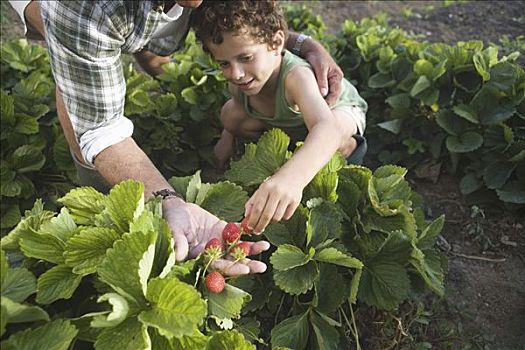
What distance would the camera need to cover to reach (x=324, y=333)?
217 centimetres

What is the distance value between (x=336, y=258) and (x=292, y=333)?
0.33 m

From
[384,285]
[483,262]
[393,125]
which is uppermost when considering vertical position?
[384,285]

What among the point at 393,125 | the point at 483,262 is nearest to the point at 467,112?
the point at 393,125

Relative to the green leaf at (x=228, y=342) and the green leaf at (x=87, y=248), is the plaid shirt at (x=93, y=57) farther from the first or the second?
the green leaf at (x=228, y=342)

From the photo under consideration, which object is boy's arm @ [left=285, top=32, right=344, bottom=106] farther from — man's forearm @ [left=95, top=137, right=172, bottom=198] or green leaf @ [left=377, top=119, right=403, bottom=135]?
man's forearm @ [left=95, top=137, right=172, bottom=198]

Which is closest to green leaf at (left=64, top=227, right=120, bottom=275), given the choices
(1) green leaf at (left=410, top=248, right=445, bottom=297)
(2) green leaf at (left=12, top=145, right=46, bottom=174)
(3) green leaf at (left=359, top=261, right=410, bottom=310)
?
(3) green leaf at (left=359, top=261, right=410, bottom=310)

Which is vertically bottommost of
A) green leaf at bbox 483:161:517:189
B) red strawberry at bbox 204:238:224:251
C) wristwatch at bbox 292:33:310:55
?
green leaf at bbox 483:161:517:189

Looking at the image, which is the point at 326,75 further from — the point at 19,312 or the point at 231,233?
the point at 19,312

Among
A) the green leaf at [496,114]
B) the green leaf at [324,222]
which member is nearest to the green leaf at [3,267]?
the green leaf at [324,222]

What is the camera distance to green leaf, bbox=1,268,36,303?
1594mm

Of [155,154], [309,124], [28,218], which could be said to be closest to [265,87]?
[309,124]

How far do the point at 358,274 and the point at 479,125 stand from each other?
1.62 m

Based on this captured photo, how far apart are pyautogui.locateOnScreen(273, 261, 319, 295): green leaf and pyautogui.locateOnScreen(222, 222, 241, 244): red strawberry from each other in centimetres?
21

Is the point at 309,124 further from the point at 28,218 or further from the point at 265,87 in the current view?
the point at 28,218
